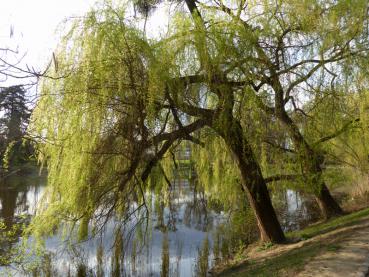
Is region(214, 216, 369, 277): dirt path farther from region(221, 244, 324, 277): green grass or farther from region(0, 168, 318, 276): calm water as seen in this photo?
Answer: region(0, 168, 318, 276): calm water

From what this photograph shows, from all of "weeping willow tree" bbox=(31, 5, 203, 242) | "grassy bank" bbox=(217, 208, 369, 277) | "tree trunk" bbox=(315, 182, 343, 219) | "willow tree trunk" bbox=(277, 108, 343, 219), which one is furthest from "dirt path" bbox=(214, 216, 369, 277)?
"weeping willow tree" bbox=(31, 5, 203, 242)

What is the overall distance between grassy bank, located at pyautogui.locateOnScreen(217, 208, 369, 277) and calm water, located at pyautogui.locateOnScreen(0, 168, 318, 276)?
1.26 meters

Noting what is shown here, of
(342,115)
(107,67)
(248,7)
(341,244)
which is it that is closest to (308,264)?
(341,244)

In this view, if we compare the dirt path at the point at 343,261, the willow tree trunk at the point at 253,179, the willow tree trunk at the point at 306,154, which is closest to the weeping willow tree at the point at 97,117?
the willow tree trunk at the point at 253,179

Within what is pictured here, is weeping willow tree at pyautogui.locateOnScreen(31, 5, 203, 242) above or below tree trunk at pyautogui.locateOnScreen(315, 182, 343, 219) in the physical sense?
above

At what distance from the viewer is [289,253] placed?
610 cm

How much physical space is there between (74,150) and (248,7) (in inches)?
141

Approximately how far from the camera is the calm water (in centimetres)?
656

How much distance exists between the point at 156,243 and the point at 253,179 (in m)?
3.82

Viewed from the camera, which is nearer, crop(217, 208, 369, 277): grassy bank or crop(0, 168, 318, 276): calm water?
crop(217, 208, 369, 277): grassy bank

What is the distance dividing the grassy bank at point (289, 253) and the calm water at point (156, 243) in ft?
4.12

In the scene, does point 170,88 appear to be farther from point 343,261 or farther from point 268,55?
point 343,261

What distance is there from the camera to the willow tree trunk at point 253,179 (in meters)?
6.12

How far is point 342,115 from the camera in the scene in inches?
269
